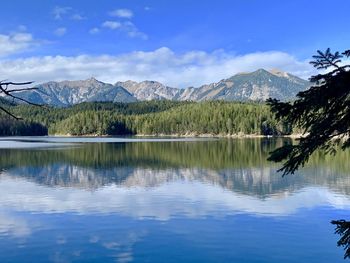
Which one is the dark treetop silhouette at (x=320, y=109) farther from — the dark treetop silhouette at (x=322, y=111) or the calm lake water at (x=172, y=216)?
the calm lake water at (x=172, y=216)

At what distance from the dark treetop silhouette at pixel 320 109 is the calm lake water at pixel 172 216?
15.1 meters

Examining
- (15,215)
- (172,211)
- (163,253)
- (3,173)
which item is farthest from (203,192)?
(3,173)

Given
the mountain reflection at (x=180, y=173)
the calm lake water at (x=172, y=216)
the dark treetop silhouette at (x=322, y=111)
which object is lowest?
the calm lake water at (x=172, y=216)

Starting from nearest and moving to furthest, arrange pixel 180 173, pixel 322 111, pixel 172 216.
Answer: pixel 322 111 → pixel 172 216 → pixel 180 173

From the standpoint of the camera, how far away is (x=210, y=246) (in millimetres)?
24734

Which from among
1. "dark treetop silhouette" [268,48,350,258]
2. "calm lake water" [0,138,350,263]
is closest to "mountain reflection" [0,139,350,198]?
"calm lake water" [0,138,350,263]

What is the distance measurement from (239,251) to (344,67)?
17429 mm

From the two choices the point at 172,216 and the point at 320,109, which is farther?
the point at 172,216

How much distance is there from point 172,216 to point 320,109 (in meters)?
24.8

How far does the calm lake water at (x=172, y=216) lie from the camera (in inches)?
937

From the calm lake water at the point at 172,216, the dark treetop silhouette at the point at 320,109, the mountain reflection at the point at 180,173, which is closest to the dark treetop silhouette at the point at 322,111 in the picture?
the dark treetop silhouette at the point at 320,109

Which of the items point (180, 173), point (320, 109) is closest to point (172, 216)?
point (320, 109)

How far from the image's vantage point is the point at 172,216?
3256 centimetres

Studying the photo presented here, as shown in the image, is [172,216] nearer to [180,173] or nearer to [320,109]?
[320,109]
